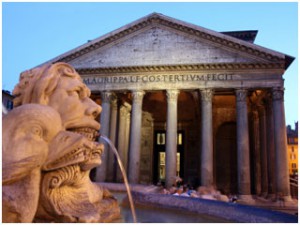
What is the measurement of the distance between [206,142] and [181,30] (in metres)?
6.74

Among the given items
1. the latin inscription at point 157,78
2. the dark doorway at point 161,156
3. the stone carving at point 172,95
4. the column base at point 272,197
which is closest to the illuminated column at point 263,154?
the column base at point 272,197

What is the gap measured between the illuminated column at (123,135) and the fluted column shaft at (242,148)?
23.5 ft

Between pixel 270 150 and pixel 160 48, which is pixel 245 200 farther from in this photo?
pixel 160 48

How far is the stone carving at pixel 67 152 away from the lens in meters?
A: 2.13


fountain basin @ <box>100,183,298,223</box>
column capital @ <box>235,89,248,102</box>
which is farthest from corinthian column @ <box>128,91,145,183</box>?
fountain basin @ <box>100,183,298,223</box>

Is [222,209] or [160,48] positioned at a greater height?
[160,48]

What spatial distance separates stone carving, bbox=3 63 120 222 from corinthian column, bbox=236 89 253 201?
13.0 m

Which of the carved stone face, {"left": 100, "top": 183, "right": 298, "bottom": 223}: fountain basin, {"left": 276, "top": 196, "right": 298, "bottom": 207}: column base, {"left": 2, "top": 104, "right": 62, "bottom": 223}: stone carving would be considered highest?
the carved stone face

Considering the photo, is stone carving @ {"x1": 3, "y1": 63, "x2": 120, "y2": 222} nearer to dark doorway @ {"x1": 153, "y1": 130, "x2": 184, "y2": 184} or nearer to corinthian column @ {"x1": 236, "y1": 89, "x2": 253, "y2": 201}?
corinthian column @ {"x1": 236, "y1": 89, "x2": 253, "y2": 201}

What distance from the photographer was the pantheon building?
15078 millimetres

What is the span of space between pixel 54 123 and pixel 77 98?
1.54ft

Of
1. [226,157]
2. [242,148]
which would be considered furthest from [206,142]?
[226,157]

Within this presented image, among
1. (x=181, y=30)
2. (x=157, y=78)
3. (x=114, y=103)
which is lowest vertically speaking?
(x=114, y=103)

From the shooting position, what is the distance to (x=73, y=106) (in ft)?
8.13
